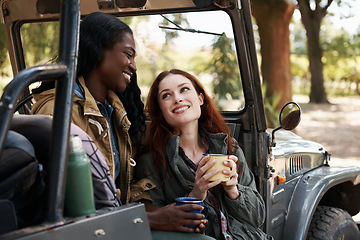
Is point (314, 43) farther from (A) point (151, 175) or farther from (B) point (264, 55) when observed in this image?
(A) point (151, 175)

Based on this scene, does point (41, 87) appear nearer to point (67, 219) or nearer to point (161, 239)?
point (161, 239)

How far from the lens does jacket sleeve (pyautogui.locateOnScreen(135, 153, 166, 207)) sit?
9.62ft

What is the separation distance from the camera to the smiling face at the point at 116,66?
2.74m

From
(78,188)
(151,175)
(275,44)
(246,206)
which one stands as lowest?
(246,206)

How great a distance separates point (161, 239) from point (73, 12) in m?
1.20

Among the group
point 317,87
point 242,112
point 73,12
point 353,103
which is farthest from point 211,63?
point 353,103

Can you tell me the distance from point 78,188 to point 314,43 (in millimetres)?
20521

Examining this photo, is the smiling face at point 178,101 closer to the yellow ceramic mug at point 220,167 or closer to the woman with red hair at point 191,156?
the woman with red hair at point 191,156

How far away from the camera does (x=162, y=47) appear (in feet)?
12.8

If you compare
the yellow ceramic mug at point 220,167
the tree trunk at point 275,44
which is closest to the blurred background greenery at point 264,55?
the tree trunk at point 275,44

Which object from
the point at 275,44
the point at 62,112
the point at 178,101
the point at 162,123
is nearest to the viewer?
the point at 62,112

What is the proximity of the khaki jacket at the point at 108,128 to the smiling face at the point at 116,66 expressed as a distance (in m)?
0.13

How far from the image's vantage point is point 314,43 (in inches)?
828

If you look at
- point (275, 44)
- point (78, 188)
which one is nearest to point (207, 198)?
point (78, 188)
